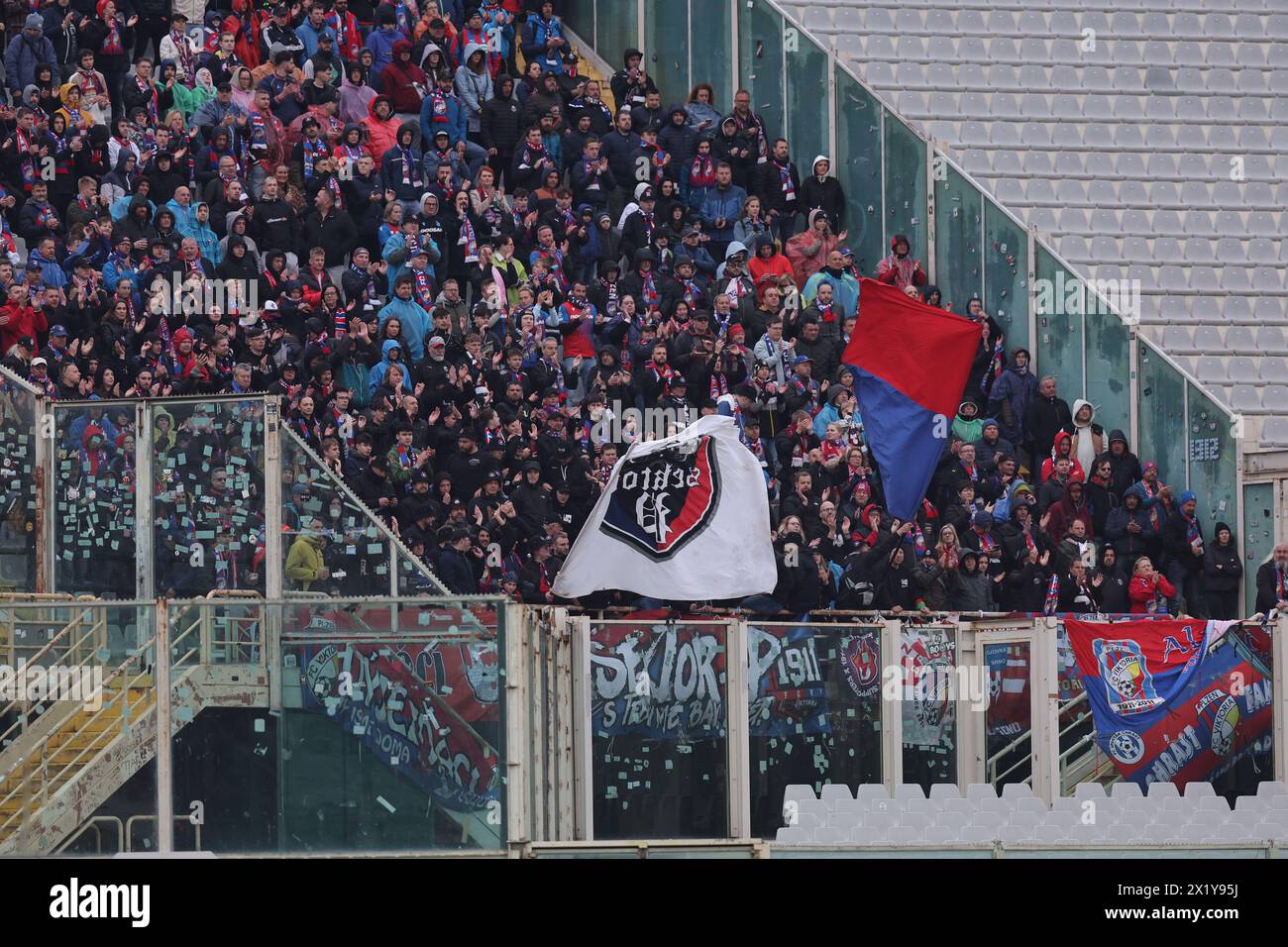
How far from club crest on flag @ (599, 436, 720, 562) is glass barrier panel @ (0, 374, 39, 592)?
6.33m

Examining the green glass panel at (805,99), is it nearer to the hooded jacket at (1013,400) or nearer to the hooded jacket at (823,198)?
the hooded jacket at (823,198)

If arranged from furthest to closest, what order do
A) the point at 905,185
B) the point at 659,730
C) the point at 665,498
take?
the point at 905,185 < the point at 665,498 < the point at 659,730

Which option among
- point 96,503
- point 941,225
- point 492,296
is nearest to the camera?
point 96,503

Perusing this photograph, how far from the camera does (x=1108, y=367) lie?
29750 millimetres

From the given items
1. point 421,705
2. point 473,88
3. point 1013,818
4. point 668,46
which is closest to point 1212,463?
point 668,46

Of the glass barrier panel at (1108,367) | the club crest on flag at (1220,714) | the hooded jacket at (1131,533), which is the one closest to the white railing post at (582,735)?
the club crest on flag at (1220,714)

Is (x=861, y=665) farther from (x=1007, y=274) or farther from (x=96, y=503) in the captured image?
(x=1007, y=274)

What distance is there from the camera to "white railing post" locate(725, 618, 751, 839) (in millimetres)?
19969

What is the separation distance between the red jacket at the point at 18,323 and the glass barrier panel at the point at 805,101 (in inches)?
421

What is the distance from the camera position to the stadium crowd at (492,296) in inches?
952

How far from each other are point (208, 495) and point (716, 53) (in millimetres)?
16098

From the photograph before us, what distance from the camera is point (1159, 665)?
22.6 meters
